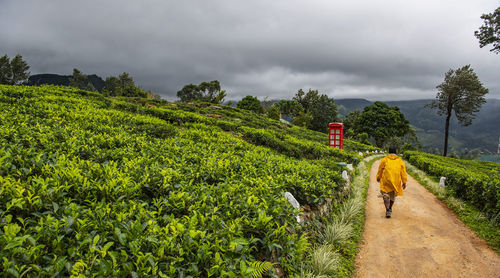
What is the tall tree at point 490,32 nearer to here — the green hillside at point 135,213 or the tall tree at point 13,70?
the green hillside at point 135,213

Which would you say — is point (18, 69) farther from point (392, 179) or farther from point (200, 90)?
point (392, 179)

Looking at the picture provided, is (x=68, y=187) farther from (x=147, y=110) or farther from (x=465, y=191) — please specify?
(x=465, y=191)

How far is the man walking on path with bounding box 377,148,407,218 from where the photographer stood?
6.66 meters

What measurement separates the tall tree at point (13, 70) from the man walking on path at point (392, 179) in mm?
72925

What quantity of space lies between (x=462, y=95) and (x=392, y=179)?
38.7m

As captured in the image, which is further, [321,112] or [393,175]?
[321,112]

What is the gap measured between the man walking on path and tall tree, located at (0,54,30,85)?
72.9 metres

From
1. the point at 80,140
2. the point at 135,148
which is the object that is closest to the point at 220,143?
the point at 135,148

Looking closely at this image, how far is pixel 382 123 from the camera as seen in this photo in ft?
165

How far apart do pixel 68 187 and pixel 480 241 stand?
28.2 ft

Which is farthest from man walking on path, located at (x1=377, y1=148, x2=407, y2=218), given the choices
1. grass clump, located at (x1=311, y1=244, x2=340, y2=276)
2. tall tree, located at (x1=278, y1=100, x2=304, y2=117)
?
tall tree, located at (x1=278, y1=100, x2=304, y2=117)

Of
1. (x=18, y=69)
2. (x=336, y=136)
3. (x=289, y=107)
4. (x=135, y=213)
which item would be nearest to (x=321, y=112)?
(x=289, y=107)

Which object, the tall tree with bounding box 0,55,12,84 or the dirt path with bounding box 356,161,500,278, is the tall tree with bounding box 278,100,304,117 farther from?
the tall tree with bounding box 0,55,12,84

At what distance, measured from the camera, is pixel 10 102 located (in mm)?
7676
